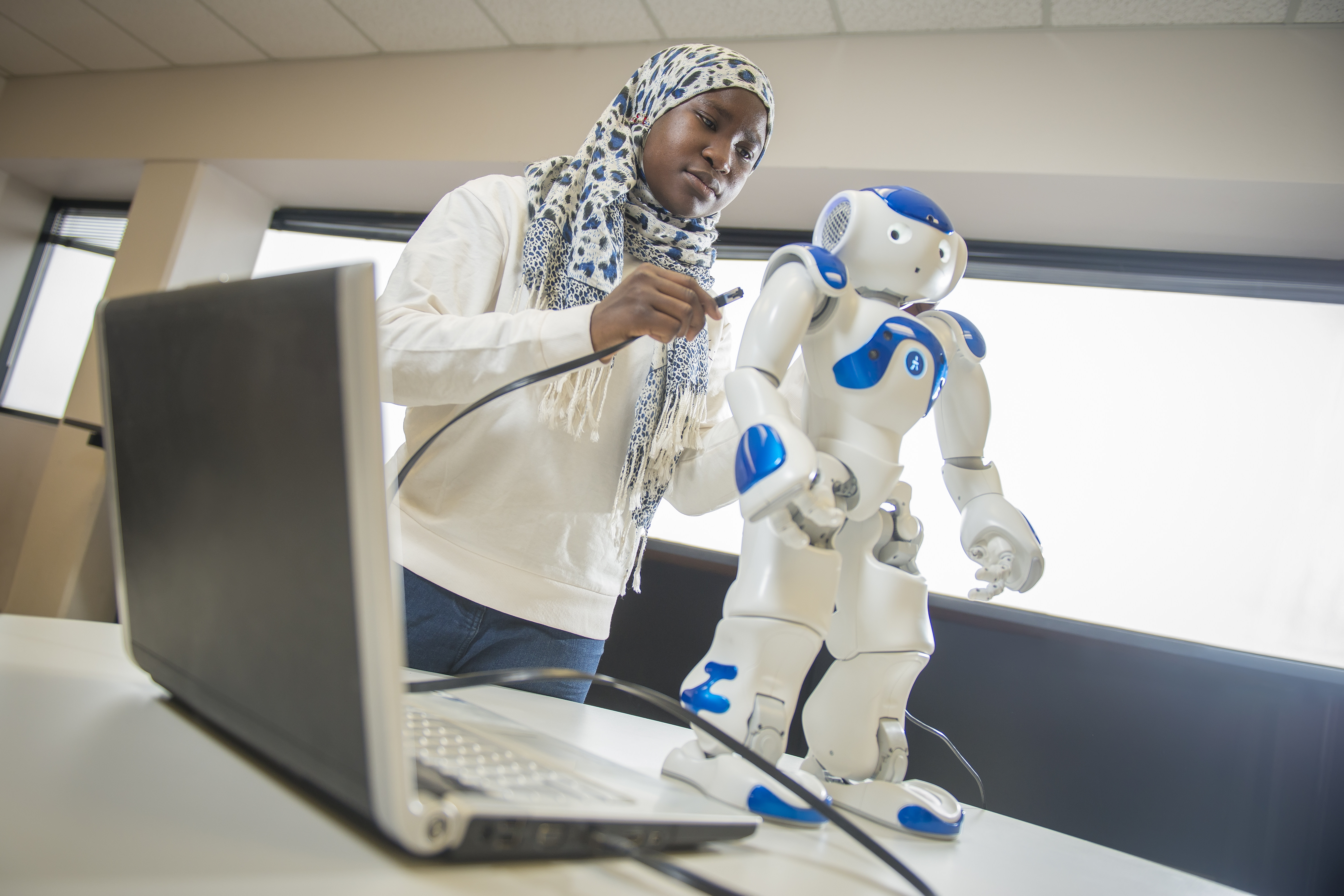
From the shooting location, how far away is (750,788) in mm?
562

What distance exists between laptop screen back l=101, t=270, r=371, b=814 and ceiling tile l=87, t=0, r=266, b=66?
3.15 metres

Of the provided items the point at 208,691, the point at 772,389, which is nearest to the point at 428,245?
the point at 772,389

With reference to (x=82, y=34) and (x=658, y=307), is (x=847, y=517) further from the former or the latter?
(x=82, y=34)

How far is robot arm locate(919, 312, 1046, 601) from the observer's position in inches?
29.7

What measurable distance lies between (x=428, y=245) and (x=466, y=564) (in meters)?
0.43

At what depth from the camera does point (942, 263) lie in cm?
74

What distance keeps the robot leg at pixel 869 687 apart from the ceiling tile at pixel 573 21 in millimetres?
2156

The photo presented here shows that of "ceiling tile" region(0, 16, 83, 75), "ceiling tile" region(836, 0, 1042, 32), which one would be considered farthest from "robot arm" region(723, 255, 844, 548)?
"ceiling tile" region(0, 16, 83, 75)

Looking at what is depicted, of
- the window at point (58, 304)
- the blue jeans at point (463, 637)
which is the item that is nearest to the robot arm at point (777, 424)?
the blue jeans at point (463, 637)

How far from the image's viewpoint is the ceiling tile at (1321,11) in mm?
1777

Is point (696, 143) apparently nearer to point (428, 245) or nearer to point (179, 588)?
point (428, 245)

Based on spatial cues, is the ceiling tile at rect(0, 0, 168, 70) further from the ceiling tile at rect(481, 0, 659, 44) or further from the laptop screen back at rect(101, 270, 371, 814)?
the laptop screen back at rect(101, 270, 371, 814)

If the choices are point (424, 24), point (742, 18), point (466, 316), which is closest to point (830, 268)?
point (466, 316)

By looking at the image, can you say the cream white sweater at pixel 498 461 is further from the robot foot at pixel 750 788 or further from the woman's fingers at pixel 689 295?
the robot foot at pixel 750 788
